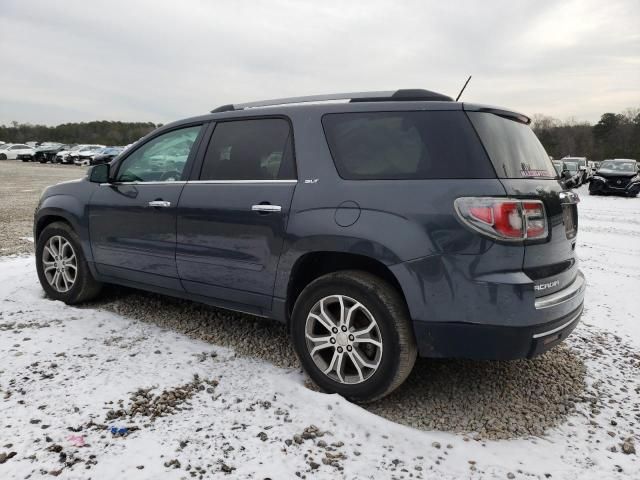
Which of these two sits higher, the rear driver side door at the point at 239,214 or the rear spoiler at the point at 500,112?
the rear spoiler at the point at 500,112

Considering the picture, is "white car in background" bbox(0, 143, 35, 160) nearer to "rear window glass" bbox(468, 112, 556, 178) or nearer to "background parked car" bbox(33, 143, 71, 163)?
"background parked car" bbox(33, 143, 71, 163)

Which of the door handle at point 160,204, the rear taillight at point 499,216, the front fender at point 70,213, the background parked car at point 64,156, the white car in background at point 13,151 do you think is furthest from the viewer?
the white car in background at point 13,151

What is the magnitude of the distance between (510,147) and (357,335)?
141cm

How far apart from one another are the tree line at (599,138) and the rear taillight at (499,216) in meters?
73.4

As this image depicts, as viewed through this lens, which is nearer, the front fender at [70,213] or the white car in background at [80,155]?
the front fender at [70,213]

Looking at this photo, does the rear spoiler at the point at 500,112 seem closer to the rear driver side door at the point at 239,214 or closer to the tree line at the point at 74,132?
the rear driver side door at the point at 239,214

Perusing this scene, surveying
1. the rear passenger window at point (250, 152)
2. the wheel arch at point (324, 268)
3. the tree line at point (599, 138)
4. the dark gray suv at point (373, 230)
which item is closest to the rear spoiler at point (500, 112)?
the dark gray suv at point (373, 230)

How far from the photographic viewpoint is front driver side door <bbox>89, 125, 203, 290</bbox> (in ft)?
12.7

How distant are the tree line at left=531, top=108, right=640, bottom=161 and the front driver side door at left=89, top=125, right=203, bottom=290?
72.9 m

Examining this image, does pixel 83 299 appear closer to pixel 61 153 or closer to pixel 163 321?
pixel 163 321

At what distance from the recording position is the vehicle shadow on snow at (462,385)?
2869mm

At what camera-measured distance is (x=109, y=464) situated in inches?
93.0

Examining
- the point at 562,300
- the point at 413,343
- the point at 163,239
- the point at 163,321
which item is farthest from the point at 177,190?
the point at 562,300

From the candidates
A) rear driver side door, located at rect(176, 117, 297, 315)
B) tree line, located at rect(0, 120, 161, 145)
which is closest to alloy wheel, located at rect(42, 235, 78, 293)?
rear driver side door, located at rect(176, 117, 297, 315)
